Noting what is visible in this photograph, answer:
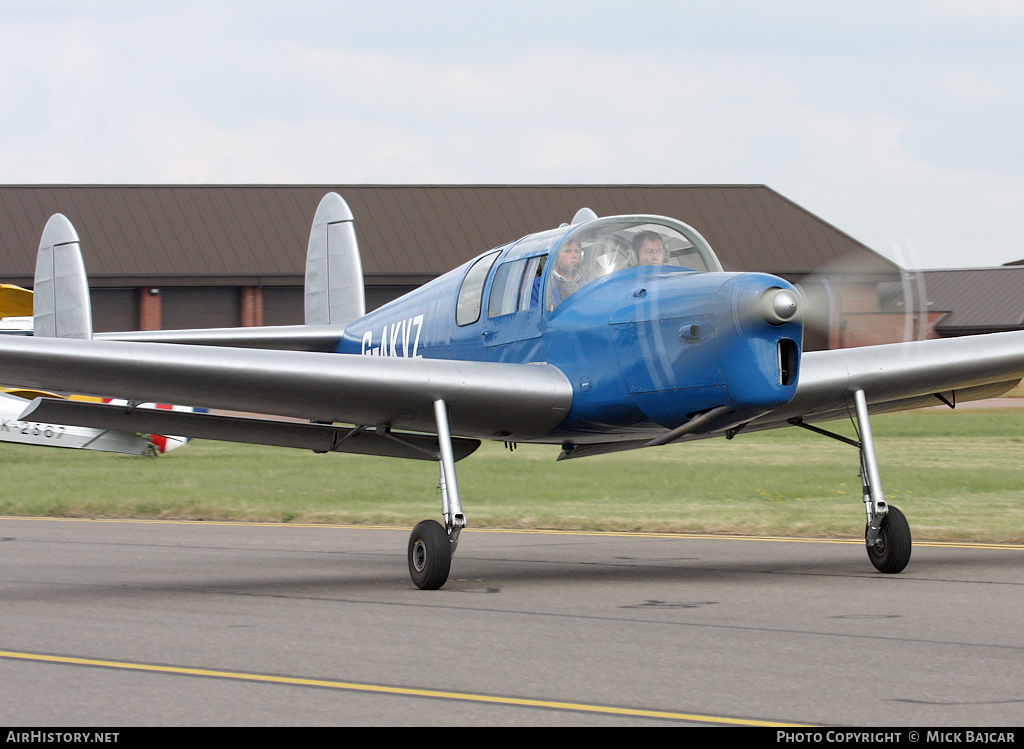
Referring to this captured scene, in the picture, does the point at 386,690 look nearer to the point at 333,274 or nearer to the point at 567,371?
the point at 567,371

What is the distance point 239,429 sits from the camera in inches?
447

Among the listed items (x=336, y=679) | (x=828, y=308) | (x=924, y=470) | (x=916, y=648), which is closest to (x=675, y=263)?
(x=828, y=308)

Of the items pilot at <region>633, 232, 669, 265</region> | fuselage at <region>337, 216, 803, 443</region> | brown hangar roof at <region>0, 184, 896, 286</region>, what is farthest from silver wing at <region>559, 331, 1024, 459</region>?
brown hangar roof at <region>0, 184, 896, 286</region>

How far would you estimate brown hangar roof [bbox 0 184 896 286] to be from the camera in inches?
1779

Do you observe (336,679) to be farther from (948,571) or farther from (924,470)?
(924,470)

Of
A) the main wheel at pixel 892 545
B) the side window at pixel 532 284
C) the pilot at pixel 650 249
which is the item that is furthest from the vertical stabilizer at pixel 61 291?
the main wheel at pixel 892 545

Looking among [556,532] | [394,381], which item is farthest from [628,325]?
[556,532]

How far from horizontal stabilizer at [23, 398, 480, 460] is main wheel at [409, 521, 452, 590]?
128 cm

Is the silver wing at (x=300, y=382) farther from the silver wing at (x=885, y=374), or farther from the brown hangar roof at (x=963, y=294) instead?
the brown hangar roof at (x=963, y=294)

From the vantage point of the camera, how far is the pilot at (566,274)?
10.4m

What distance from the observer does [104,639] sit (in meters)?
7.48

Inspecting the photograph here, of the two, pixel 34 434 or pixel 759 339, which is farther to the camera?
pixel 34 434

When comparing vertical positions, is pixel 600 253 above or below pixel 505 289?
above

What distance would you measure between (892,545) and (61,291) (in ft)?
34.7
